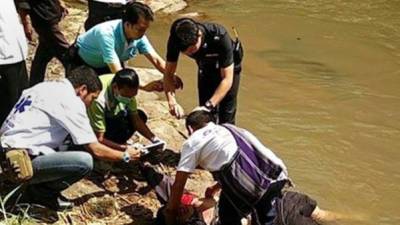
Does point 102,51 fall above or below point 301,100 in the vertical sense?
above

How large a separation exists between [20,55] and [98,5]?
1339mm

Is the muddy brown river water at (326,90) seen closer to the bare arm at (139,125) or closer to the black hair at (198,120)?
the bare arm at (139,125)

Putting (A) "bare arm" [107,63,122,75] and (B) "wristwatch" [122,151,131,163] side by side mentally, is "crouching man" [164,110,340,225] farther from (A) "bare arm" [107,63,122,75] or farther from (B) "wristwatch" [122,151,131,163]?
(A) "bare arm" [107,63,122,75]

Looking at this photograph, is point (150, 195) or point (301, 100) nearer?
point (150, 195)

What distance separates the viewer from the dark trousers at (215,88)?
5.47 meters

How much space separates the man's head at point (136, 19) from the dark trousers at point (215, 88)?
56cm

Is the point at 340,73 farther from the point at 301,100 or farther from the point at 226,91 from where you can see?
the point at 226,91

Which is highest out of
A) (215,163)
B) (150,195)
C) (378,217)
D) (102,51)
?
(102,51)

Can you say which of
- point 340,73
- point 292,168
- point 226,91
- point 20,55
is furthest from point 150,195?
point 340,73

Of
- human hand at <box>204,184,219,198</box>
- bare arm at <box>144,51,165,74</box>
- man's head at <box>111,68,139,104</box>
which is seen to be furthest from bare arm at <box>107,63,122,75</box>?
human hand at <box>204,184,219,198</box>

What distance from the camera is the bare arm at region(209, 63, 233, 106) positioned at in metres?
5.33

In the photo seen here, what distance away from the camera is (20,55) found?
498cm

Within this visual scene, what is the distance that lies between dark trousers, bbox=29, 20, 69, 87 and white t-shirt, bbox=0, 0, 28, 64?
3.78 feet

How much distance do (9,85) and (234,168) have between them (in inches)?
64.7
